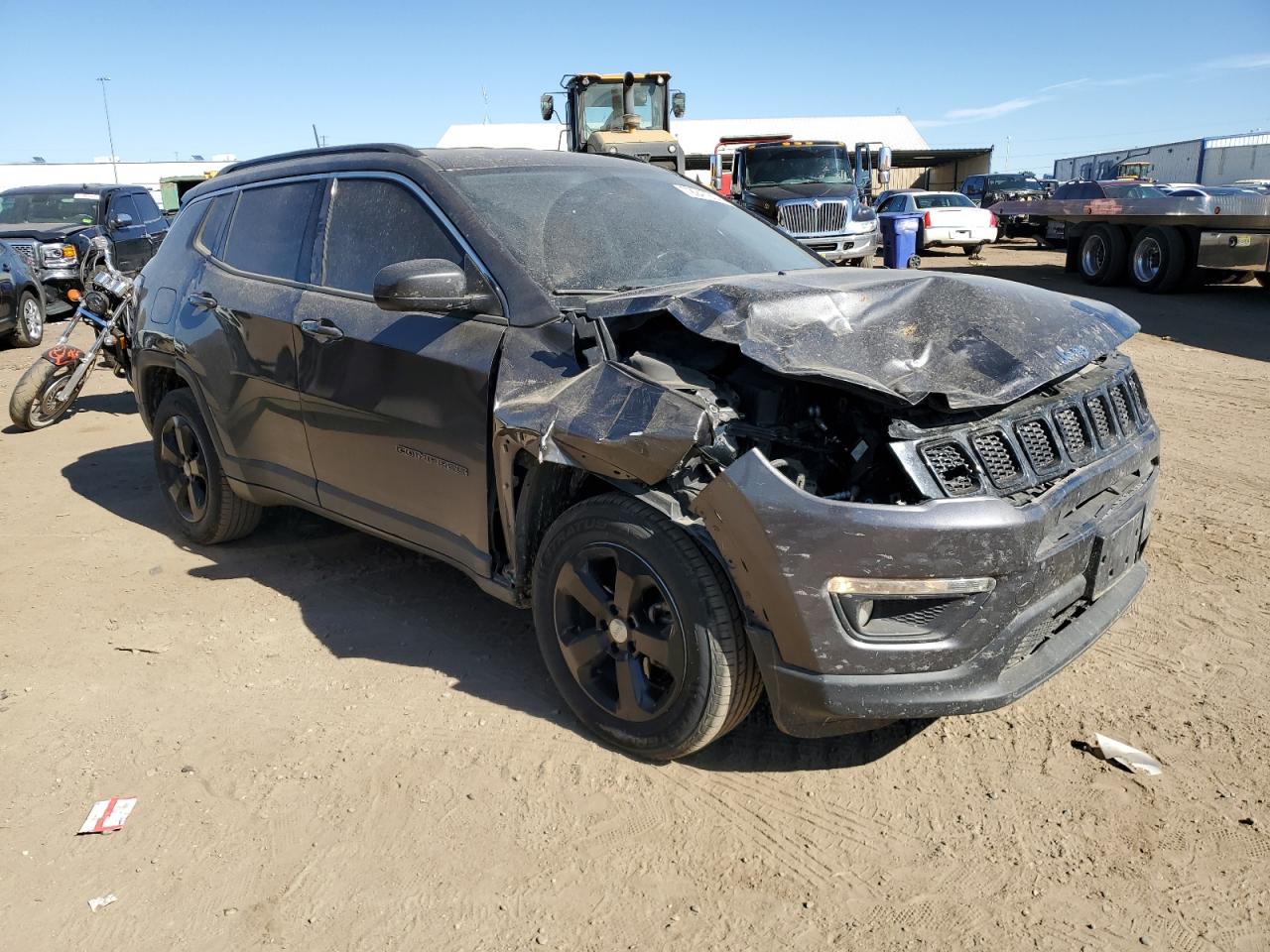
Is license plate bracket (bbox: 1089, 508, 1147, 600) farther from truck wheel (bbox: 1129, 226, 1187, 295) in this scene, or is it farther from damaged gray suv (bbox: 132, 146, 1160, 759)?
truck wheel (bbox: 1129, 226, 1187, 295)

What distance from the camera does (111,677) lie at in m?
3.99

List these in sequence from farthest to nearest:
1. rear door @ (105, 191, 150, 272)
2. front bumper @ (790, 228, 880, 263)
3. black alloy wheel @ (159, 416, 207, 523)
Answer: front bumper @ (790, 228, 880, 263), rear door @ (105, 191, 150, 272), black alloy wheel @ (159, 416, 207, 523)

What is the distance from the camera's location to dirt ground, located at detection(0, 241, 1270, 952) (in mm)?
2574

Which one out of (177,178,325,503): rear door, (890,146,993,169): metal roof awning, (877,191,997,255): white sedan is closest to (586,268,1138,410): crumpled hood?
(177,178,325,503): rear door

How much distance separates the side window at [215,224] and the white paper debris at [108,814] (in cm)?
269

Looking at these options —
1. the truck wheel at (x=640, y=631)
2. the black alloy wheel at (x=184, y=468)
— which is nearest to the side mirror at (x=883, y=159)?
the black alloy wheel at (x=184, y=468)

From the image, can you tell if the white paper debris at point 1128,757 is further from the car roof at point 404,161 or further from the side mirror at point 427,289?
the car roof at point 404,161

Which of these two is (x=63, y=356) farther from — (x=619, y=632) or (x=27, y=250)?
(x=27, y=250)

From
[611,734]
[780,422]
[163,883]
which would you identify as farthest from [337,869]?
[780,422]

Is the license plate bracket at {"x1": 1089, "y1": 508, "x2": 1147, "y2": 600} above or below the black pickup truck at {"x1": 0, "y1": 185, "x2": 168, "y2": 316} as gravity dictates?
below

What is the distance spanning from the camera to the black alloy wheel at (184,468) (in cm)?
512

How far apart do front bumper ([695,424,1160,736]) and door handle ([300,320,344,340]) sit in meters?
1.85

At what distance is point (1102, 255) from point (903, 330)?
1485cm

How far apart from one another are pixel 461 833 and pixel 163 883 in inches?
31.8
